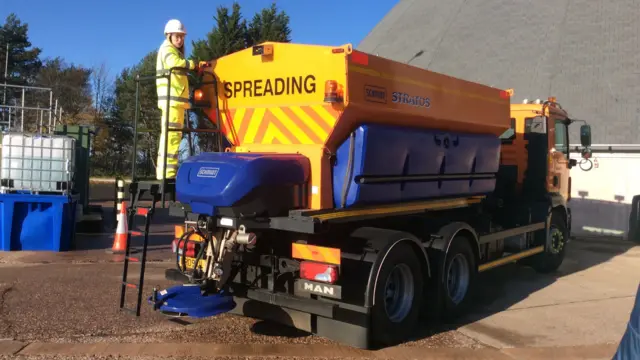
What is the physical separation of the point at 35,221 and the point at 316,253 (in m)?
6.96

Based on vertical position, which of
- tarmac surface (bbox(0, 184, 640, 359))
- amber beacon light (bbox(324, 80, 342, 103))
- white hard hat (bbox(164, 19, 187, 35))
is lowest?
tarmac surface (bbox(0, 184, 640, 359))

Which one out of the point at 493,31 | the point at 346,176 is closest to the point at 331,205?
the point at 346,176

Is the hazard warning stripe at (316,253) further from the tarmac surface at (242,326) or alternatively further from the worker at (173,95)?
the worker at (173,95)

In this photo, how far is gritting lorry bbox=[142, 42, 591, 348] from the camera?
5129 millimetres

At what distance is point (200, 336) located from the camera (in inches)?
224

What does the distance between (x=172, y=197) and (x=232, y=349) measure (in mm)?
1764

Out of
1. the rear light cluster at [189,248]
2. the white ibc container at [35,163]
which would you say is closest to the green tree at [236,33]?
the white ibc container at [35,163]

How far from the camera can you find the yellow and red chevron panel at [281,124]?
538cm

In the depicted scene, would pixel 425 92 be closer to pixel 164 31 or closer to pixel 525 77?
pixel 164 31

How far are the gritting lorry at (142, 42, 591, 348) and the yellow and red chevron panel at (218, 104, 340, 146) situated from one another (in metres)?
0.01

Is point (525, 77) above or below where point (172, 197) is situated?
above

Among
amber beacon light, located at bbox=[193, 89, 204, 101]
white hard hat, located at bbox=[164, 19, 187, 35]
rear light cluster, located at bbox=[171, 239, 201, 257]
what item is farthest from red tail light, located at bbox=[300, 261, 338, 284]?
white hard hat, located at bbox=[164, 19, 187, 35]

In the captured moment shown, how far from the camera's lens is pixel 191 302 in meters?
5.08

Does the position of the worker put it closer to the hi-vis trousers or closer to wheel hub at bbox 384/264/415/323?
the hi-vis trousers
